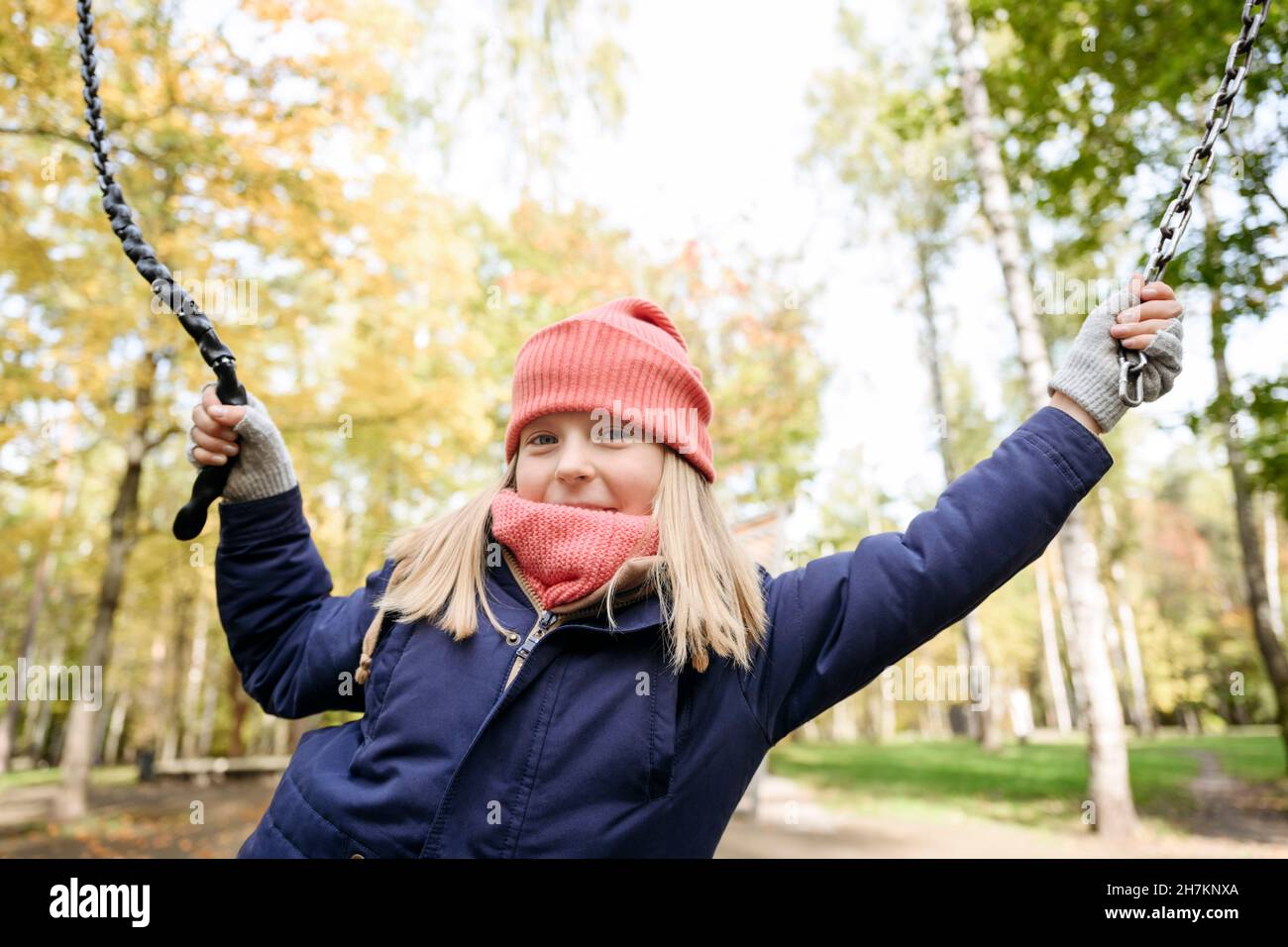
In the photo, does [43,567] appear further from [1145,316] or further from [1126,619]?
[1126,619]

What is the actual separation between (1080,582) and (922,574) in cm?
744

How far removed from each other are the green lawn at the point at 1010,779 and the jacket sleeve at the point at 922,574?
8.58 metres

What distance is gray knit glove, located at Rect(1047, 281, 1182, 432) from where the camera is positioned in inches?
58.1

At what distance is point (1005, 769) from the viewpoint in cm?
1331

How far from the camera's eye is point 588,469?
1.66m

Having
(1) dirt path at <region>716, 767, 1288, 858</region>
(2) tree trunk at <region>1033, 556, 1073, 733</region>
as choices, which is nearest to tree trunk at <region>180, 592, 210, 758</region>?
(1) dirt path at <region>716, 767, 1288, 858</region>

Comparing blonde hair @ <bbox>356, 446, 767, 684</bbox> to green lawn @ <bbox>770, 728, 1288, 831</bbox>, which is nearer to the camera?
blonde hair @ <bbox>356, 446, 767, 684</bbox>

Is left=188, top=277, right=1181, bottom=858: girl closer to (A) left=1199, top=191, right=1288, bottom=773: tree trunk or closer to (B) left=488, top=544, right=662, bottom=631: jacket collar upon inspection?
(B) left=488, top=544, right=662, bottom=631: jacket collar

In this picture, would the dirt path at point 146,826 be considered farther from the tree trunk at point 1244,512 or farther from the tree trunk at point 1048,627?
the tree trunk at point 1048,627

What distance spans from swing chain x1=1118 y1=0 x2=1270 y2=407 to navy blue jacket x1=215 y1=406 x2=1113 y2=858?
0.57ft

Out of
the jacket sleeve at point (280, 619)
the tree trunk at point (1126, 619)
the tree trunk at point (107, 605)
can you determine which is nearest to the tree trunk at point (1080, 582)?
the jacket sleeve at point (280, 619)

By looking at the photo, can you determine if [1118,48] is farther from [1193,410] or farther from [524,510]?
[524,510]

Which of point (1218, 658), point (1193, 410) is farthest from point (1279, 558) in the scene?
point (1193, 410)
